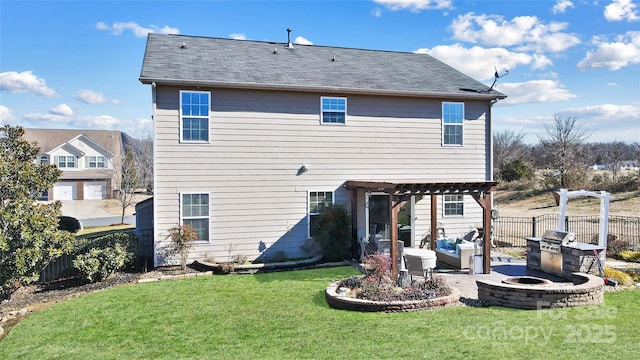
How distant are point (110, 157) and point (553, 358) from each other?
1744 inches

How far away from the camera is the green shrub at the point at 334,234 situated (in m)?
12.3

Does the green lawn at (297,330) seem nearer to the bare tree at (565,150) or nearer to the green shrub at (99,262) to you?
the green shrub at (99,262)

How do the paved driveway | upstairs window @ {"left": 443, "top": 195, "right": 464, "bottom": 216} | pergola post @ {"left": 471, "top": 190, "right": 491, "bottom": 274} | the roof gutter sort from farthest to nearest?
the paved driveway < upstairs window @ {"left": 443, "top": 195, "right": 464, "bottom": 216} < the roof gutter < pergola post @ {"left": 471, "top": 190, "right": 491, "bottom": 274}

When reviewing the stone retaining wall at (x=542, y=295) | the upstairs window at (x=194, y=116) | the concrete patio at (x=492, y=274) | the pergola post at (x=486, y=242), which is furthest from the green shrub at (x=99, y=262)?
the pergola post at (x=486, y=242)

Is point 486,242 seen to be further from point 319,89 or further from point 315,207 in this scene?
point 319,89

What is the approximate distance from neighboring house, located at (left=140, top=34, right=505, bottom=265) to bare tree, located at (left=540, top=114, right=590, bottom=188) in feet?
60.4

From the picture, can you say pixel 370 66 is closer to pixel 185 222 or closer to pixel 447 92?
pixel 447 92

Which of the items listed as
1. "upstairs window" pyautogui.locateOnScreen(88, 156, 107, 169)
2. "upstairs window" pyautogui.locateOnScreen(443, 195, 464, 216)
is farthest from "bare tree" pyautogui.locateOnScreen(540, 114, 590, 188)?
"upstairs window" pyautogui.locateOnScreen(88, 156, 107, 169)

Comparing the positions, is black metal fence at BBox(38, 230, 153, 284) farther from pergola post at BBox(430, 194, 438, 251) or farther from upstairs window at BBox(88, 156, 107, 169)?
upstairs window at BBox(88, 156, 107, 169)

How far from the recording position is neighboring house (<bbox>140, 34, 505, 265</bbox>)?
38.4 feet

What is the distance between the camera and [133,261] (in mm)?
11891

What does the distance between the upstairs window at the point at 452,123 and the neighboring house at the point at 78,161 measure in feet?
101

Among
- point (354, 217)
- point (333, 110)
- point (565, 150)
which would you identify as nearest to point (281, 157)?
point (333, 110)

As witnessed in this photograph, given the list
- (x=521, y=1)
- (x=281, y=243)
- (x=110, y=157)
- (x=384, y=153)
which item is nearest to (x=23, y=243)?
(x=281, y=243)
